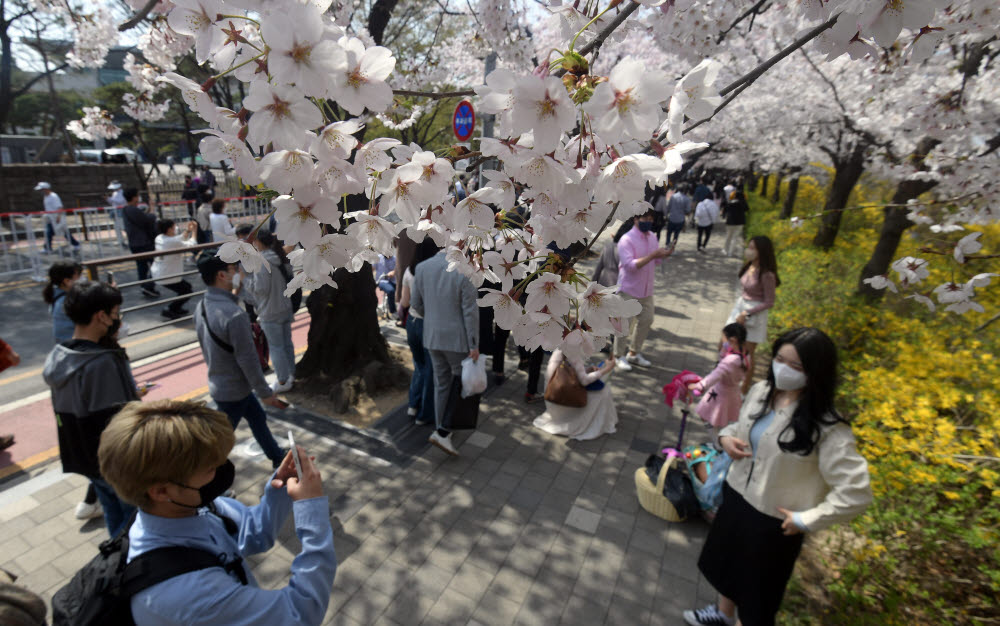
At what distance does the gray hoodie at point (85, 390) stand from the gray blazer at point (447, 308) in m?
2.13

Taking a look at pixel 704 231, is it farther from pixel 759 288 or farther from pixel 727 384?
pixel 727 384

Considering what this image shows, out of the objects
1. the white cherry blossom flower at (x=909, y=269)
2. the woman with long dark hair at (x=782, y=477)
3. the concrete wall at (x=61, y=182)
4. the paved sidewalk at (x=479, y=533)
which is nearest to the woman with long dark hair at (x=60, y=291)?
the paved sidewalk at (x=479, y=533)

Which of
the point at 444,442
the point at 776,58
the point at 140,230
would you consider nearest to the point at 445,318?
the point at 444,442

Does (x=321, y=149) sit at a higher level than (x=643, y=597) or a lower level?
higher

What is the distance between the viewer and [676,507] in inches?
147

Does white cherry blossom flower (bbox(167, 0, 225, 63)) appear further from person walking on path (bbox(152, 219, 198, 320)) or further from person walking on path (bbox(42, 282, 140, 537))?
person walking on path (bbox(152, 219, 198, 320))

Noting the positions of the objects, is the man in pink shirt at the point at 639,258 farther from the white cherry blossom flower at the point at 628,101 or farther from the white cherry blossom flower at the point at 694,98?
the white cherry blossom flower at the point at 628,101

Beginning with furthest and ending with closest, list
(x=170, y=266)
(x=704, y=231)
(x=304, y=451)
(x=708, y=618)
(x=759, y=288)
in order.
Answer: (x=704, y=231) < (x=170, y=266) < (x=759, y=288) < (x=708, y=618) < (x=304, y=451)

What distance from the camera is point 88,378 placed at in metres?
2.86

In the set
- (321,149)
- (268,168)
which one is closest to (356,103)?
(321,149)

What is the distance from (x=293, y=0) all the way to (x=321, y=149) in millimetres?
302

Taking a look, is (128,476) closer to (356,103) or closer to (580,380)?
(356,103)

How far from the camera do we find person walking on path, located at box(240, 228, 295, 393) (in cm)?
493

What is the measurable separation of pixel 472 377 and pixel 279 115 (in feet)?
10.8
